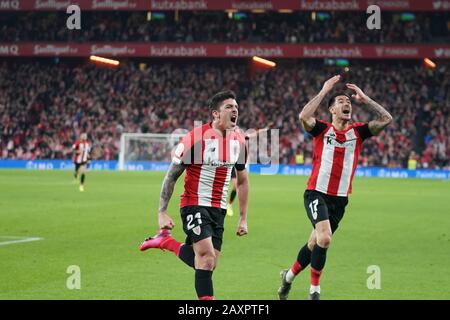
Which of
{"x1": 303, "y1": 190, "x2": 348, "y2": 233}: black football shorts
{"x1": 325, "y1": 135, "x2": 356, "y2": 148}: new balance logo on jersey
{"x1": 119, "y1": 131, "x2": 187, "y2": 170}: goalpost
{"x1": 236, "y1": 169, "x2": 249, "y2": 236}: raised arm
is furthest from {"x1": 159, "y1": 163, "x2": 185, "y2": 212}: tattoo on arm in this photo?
{"x1": 119, "y1": 131, "x2": 187, "y2": 170}: goalpost

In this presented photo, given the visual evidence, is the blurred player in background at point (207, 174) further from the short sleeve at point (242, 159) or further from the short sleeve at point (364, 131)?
the short sleeve at point (364, 131)

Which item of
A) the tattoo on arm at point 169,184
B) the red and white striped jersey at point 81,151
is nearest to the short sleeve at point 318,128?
the tattoo on arm at point 169,184

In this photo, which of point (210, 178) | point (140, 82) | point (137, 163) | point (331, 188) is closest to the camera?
point (210, 178)

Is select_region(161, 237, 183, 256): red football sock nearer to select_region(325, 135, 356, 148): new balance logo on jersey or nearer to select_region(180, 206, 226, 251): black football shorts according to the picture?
select_region(180, 206, 226, 251): black football shorts

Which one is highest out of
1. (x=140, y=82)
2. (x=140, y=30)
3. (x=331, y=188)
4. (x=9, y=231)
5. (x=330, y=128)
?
(x=140, y=30)

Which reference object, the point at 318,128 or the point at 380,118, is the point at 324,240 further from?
the point at 380,118

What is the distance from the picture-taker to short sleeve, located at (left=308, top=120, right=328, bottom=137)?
9430 millimetres

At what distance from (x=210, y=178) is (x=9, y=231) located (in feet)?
29.3

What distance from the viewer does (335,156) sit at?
9.55 m

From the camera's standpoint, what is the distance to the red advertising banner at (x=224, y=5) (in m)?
49.2

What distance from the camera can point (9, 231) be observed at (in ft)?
52.1

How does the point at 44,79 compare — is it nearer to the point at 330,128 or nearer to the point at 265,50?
the point at 265,50

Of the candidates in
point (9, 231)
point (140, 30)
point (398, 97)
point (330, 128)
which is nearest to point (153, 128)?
point (140, 30)
